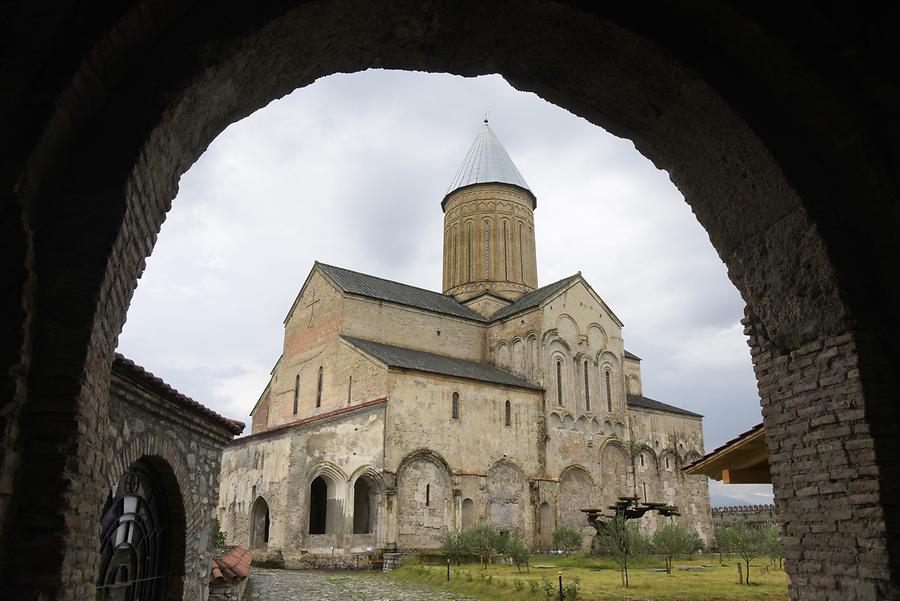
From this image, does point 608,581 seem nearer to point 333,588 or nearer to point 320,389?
point 333,588

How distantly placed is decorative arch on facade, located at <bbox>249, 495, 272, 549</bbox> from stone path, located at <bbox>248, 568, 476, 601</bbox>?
2.84m

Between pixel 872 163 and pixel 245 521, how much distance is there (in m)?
21.2

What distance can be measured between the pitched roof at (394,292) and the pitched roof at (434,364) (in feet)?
6.47

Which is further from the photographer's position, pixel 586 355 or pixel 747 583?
pixel 586 355

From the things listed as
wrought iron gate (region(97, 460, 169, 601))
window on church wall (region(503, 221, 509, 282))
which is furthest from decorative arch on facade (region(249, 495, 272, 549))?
window on church wall (region(503, 221, 509, 282))

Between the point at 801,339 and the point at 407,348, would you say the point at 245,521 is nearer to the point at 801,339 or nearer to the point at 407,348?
the point at 407,348

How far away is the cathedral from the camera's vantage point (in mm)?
20672

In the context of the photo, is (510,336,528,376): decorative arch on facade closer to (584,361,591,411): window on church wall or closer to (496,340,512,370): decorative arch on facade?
(496,340,512,370): decorative arch on facade

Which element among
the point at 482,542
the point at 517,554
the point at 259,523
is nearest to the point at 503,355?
the point at 482,542

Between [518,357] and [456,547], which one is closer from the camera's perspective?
[456,547]

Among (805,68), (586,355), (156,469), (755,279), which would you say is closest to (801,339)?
(755,279)

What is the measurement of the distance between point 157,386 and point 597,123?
4206 millimetres

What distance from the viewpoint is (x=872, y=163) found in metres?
4.18

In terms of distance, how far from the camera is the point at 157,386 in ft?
18.3
